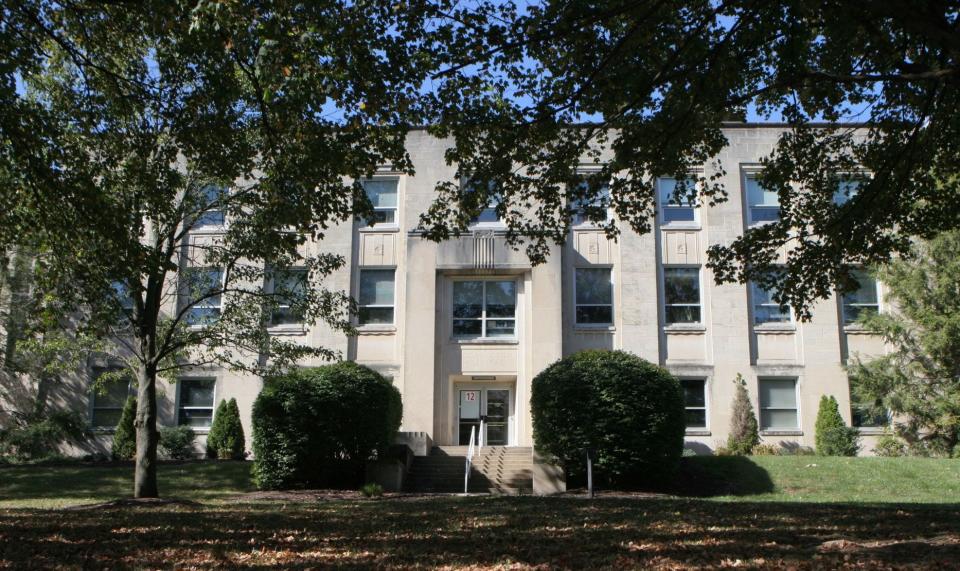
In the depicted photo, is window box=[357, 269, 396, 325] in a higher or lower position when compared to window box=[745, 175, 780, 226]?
lower

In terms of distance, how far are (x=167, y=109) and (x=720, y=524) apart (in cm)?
881

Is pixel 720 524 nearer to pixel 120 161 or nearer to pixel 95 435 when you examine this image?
pixel 120 161

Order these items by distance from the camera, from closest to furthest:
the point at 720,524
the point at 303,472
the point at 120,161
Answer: the point at 720,524, the point at 120,161, the point at 303,472

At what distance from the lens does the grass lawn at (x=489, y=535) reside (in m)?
7.59

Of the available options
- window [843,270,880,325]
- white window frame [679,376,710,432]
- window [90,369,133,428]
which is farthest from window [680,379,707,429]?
window [90,369,133,428]

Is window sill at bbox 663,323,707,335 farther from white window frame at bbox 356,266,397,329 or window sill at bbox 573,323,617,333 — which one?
white window frame at bbox 356,266,397,329

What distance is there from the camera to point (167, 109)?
11.0 meters

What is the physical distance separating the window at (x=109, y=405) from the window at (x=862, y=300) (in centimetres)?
2337

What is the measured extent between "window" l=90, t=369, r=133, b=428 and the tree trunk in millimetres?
12273

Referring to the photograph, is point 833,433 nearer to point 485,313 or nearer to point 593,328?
point 593,328

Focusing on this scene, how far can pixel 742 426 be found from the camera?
25.2 metres

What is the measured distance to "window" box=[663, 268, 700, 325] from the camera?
1050 inches

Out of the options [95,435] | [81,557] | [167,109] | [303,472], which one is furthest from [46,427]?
[81,557]

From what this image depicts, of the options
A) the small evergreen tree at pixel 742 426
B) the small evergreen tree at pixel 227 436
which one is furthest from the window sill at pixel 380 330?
the small evergreen tree at pixel 742 426
